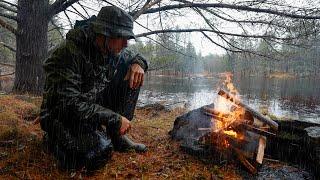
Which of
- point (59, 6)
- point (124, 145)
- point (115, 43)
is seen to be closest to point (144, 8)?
point (59, 6)

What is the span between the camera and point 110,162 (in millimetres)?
3561

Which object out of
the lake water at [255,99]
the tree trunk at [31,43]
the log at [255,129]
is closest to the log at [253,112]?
the log at [255,129]

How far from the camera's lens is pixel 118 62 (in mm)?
3678

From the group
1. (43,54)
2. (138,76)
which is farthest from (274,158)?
(43,54)

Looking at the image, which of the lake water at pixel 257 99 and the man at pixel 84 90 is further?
the lake water at pixel 257 99

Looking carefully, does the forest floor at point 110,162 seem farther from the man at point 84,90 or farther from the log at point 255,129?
the log at point 255,129

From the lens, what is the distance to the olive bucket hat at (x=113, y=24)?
2951 millimetres

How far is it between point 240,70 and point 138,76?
235 ft

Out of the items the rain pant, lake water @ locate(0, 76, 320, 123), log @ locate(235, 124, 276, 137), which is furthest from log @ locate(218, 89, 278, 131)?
lake water @ locate(0, 76, 320, 123)

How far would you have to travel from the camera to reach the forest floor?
318 cm

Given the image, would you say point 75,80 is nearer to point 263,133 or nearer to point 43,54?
point 263,133

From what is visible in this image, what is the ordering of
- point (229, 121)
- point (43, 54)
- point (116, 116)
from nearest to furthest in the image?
point (116, 116)
point (229, 121)
point (43, 54)

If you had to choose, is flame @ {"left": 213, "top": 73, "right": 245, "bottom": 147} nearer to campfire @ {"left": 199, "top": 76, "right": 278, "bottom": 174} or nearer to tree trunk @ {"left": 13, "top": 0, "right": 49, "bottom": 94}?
campfire @ {"left": 199, "top": 76, "right": 278, "bottom": 174}

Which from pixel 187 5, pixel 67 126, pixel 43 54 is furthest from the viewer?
pixel 43 54
